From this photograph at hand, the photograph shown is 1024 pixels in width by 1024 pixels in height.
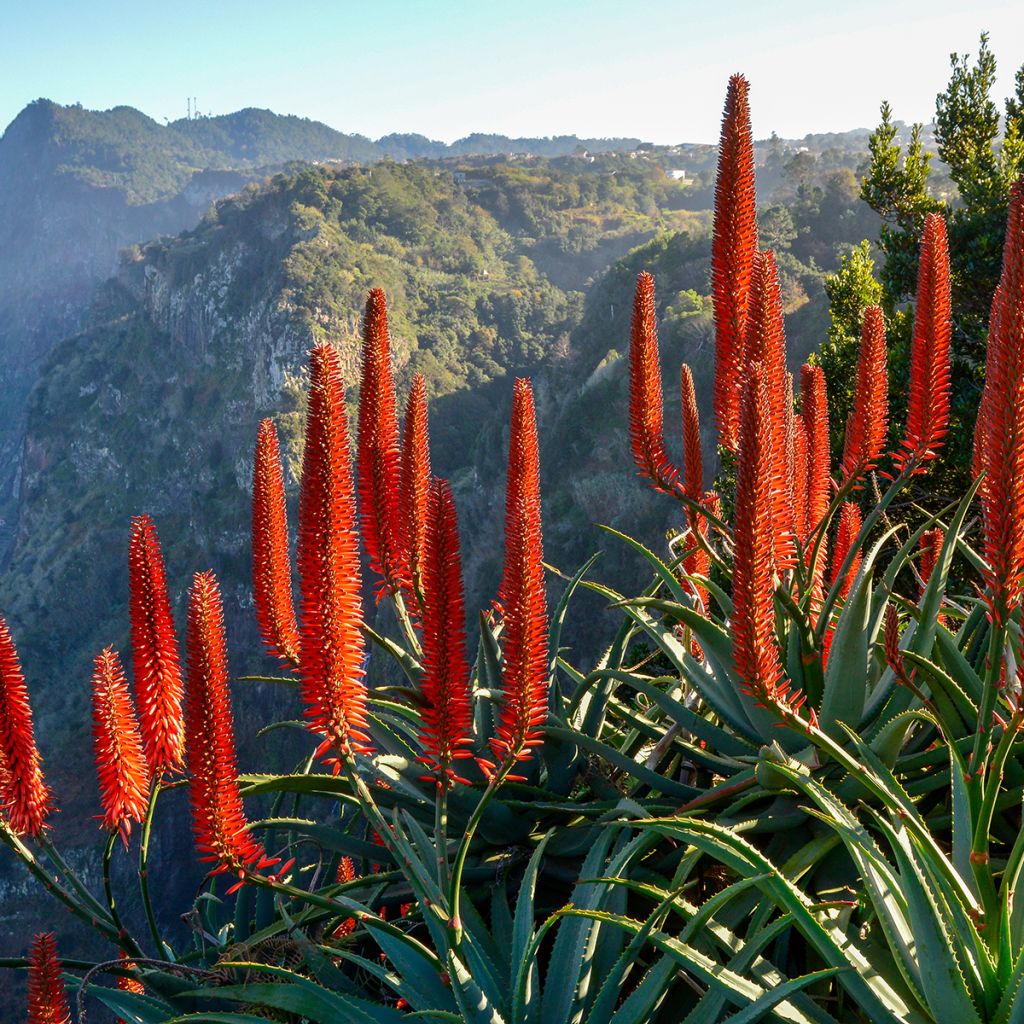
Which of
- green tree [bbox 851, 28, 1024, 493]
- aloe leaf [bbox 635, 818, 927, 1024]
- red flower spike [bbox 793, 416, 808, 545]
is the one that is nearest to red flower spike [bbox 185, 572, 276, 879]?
aloe leaf [bbox 635, 818, 927, 1024]

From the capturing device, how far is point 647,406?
2.72m

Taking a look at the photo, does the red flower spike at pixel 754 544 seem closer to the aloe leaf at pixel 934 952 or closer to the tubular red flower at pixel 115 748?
the aloe leaf at pixel 934 952

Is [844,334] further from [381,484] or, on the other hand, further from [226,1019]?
[226,1019]

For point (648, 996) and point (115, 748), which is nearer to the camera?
point (648, 996)

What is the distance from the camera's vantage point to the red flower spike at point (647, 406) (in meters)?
2.71

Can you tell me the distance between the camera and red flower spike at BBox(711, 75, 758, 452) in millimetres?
2486

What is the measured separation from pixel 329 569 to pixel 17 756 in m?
0.80

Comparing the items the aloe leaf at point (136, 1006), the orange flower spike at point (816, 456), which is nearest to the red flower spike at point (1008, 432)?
the orange flower spike at point (816, 456)

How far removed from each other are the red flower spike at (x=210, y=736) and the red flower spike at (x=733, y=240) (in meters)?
1.33

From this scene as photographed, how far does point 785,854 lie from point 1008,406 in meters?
1.40

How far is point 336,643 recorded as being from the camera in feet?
6.36

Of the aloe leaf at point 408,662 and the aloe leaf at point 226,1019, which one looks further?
the aloe leaf at point 408,662

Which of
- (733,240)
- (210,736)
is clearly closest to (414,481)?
(210,736)

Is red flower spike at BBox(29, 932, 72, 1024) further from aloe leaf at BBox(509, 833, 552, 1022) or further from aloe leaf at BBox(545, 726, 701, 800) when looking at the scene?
aloe leaf at BBox(545, 726, 701, 800)
